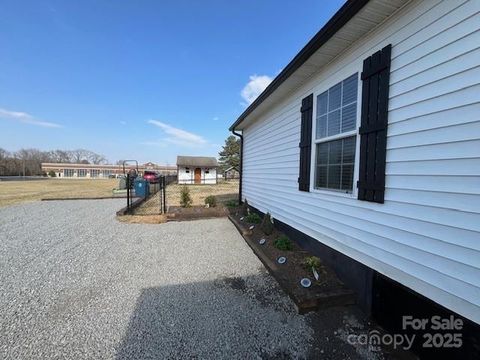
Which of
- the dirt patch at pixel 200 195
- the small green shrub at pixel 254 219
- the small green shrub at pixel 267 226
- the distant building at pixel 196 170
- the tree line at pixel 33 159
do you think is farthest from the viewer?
the tree line at pixel 33 159

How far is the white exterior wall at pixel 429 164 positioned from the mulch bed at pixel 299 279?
43 centimetres

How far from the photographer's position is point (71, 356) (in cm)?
192

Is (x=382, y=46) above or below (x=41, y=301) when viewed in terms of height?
above

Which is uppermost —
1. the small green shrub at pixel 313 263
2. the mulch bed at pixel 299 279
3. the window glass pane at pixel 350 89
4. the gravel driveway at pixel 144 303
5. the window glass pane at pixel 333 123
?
the window glass pane at pixel 350 89

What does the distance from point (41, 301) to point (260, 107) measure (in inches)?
208

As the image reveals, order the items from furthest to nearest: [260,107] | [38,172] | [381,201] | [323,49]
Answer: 1. [38,172]
2. [260,107]
3. [323,49]
4. [381,201]

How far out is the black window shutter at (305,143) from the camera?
3.85 m

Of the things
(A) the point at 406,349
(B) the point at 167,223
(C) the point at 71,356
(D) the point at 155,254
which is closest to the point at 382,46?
(A) the point at 406,349

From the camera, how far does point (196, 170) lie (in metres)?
27.2

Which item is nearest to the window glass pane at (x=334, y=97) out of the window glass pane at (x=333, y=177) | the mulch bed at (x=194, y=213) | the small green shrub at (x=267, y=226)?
the window glass pane at (x=333, y=177)

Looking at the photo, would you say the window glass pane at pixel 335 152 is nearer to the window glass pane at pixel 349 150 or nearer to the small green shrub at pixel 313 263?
the window glass pane at pixel 349 150

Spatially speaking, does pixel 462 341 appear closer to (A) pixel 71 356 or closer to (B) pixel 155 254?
(A) pixel 71 356

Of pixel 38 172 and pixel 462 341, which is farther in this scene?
pixel 38 172

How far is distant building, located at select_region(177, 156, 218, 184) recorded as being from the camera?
2622 cm
